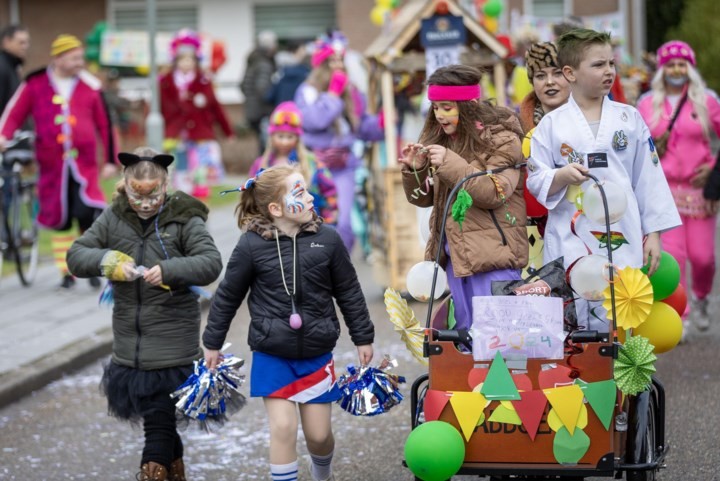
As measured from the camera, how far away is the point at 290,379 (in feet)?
16.3

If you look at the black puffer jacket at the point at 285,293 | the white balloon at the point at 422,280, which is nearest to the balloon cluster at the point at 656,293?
the white balloon at the point at 422,280

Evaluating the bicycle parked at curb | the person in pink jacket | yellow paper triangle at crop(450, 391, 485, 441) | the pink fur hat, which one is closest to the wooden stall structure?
the pink fur hat

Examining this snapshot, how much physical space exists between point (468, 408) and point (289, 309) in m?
0.98

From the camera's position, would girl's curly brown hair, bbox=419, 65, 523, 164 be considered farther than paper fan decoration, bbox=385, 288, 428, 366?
Yes

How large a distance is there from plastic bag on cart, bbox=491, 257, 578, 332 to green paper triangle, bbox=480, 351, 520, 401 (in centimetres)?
40

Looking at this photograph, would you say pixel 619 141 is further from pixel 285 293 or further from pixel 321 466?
pixel 321 466

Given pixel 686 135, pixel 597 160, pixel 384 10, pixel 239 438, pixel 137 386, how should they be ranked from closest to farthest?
pixel 597 160, pixel 137 386, pixel 239 438, pixel 686 135, pixel 384 10

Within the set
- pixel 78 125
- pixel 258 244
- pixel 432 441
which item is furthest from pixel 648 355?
pixel 78 125

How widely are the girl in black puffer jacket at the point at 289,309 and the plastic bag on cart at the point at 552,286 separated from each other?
0.64 meters

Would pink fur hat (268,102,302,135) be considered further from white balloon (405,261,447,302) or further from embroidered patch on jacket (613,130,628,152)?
embroidered patch on jacket (613,130,628,152)

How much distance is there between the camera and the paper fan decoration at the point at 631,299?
175 inches

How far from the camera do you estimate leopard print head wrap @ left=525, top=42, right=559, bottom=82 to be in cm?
545

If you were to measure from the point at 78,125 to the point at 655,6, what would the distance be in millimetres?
22391

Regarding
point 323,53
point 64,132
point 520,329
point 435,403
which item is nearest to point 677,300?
point 520,329
